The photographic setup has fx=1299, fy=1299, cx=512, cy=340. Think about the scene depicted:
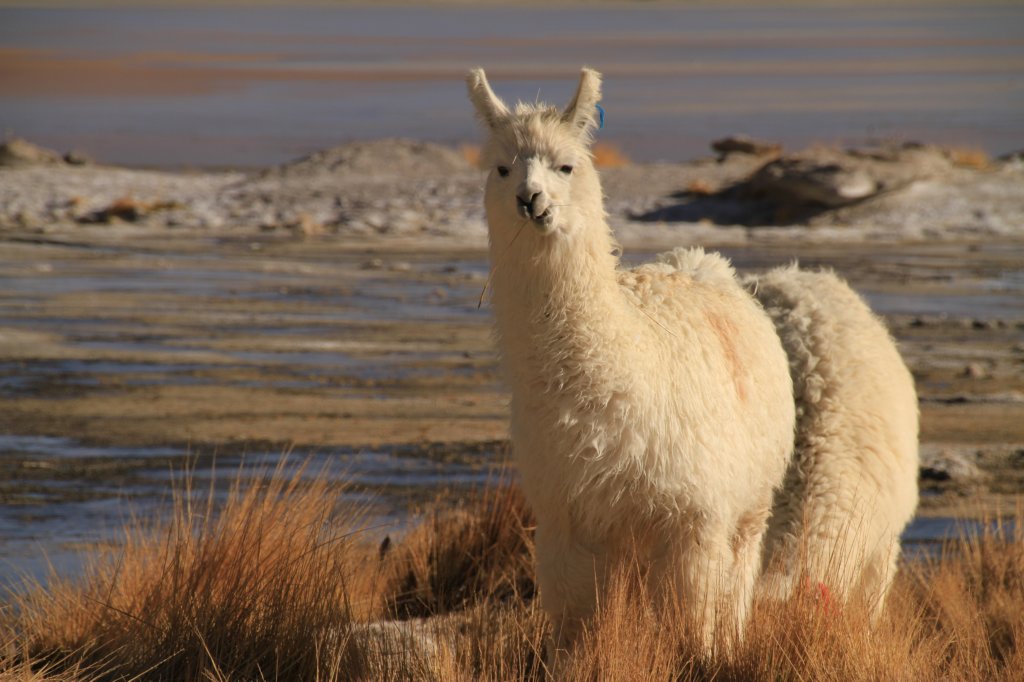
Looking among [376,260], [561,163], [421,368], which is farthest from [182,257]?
[561,163]

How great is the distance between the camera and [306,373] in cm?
1130

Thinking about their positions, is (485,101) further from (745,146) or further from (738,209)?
(745,146)

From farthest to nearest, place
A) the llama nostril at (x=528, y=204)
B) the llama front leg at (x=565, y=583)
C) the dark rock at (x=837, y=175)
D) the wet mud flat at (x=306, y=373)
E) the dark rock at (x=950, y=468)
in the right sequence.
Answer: the dark rock at (x=837, y=175) → the dark rock at (x=950, y=468) → the wet mud flat at (x=306, y=373) → the llama front leg at (x=565, y=583) → the llama nostril at (x=528, y=204)

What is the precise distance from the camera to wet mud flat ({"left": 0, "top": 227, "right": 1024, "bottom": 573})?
811 cm

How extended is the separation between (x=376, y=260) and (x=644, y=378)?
565 inches

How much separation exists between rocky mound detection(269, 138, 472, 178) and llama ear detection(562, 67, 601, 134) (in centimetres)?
2165

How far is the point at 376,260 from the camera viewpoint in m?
18.5

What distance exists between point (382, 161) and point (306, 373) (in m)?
16.2

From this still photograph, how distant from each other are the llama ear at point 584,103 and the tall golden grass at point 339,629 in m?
1.57

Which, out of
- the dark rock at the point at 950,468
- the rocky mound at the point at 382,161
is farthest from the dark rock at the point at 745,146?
the dark rock at the point at 950,468

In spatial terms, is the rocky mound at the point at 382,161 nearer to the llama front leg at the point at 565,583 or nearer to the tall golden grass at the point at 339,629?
the tall golden grass at the point at 339,629

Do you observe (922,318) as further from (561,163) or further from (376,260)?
(561,163)

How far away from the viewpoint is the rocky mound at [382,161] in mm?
26391

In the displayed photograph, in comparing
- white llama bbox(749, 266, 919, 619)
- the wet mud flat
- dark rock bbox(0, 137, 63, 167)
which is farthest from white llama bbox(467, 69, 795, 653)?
dark rock bbox(0, 137, 63, 167)
